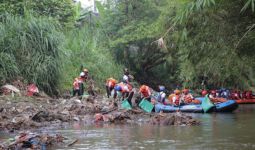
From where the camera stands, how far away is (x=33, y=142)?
947cm

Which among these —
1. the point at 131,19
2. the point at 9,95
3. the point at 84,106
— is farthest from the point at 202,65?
the point at 131,19

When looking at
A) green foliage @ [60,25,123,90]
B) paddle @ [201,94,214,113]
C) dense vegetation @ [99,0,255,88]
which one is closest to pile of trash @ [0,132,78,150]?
dense vegetation @ [99,0,255,88]

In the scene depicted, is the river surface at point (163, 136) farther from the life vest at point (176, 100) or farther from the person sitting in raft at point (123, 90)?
the person sitting in raft at point (123, 90)

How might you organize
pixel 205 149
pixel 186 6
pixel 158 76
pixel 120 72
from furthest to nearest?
pixel 158 76 < pixel 120 72 < pixel 205 149 < pixel 186 6

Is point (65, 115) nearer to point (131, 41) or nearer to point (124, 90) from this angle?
point (124, 90)

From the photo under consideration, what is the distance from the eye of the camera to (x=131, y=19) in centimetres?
3328

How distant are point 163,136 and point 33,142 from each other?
3419 millimetres

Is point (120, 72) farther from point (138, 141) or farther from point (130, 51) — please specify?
point (138, 141)

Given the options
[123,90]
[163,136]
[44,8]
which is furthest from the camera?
[44,8]

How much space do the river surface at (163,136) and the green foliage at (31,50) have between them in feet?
20.9

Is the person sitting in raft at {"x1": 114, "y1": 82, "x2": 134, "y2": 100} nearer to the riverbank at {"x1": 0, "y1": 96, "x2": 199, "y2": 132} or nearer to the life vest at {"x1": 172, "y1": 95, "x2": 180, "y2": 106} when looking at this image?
the life vest at {"x1": 172, "y1": 95, "x2": 180, "y2": 106}

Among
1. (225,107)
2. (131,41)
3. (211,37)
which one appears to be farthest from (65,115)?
(131,41)

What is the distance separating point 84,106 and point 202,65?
3.96 m

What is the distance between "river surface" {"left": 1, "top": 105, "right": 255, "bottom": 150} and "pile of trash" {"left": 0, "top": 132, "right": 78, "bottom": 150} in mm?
301
